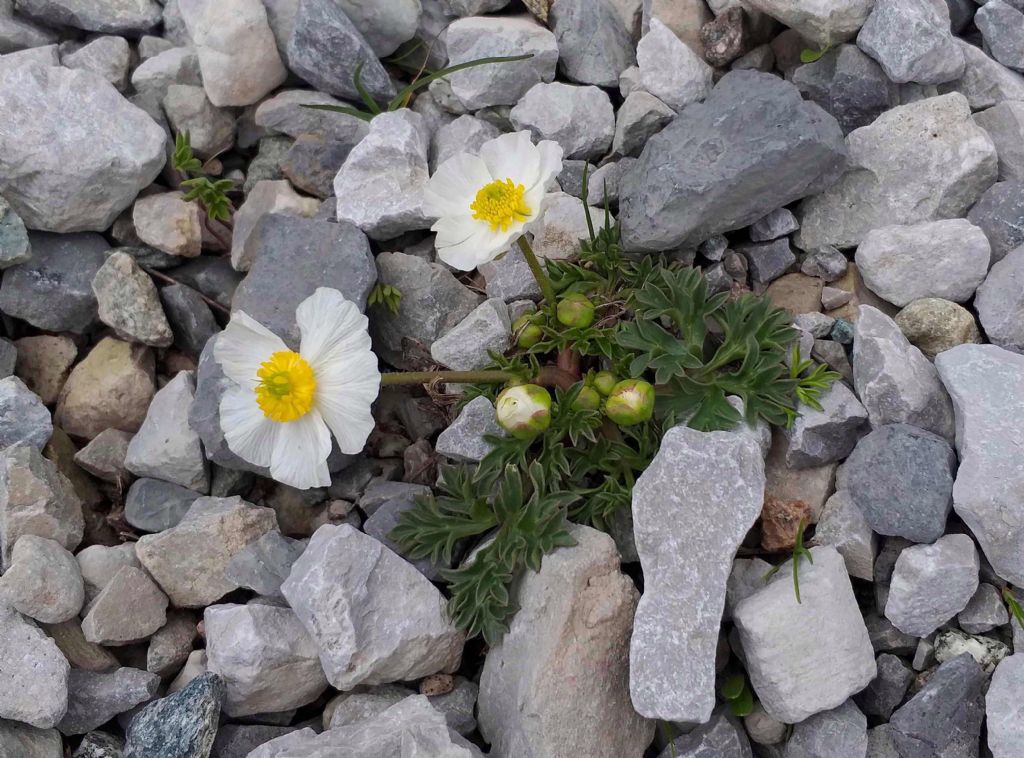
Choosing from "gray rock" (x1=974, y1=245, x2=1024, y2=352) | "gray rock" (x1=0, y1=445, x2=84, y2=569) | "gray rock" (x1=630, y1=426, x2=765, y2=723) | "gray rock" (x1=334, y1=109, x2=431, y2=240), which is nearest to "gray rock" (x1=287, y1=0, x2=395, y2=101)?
"gray rock" (x1=334, y1=109, x2=431, y2=240)

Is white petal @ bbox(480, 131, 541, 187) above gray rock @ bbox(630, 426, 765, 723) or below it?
above

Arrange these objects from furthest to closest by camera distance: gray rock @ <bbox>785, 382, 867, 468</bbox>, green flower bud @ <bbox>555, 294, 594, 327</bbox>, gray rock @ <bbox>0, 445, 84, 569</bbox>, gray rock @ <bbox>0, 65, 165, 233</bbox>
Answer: gray rock @ <bbox>0, 65, 165, 233</bbox> < green flower bud @ <bbox>555, 294, 594, 327</bbox> < gray rock @ <bbox>0, 445, 84, 569</bbox> < gray rock @ <bbox>785, 382, 867, 468</bbox>

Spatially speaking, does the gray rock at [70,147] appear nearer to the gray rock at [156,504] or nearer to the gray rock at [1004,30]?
the gray rock at [156,504]

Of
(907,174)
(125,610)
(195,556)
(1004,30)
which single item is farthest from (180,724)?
(1004,30)

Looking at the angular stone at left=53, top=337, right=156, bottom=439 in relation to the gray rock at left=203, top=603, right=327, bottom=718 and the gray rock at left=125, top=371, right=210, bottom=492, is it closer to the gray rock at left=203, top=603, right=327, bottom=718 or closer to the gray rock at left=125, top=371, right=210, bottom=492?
the gray rock at left=125, top=371, right=210, bottom=492

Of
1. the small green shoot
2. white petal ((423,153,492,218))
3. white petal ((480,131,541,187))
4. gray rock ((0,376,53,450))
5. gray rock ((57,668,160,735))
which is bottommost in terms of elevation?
gray rock ((57,668,160,735))

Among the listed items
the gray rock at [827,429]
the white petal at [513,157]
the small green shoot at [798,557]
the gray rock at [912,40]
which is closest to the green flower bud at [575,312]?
the white petal at [513,157]
